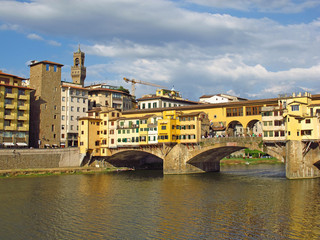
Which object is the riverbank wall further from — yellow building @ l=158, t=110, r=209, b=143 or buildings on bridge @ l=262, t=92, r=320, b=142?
buildings on bridge @ l=262, t=92, r=320, b=142

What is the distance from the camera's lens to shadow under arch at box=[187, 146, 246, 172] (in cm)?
8432

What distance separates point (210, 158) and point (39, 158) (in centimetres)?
4257

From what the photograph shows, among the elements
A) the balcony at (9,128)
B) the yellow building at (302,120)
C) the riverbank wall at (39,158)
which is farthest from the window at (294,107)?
the balcony at (9,128)

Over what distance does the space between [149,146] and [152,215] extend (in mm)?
51214

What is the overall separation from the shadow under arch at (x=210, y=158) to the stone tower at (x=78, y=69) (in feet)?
242

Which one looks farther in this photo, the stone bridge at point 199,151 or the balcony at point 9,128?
the balcony at point 9,128

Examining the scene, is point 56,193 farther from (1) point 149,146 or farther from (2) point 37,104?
(2) point 37,104

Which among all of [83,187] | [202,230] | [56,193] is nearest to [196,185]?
[83,187]

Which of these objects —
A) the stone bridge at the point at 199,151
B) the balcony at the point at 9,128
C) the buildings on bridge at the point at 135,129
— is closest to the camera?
the stone bridge at the point at 199,151

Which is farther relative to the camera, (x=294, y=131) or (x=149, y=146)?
(x=149, y=146)

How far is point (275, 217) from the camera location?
1591 inches

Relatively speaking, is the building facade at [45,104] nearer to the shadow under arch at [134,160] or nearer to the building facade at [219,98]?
the shadow under arch at [134,160]

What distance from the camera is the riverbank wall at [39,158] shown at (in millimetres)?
85188

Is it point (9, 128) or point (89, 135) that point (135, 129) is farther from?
point (9, 128)
